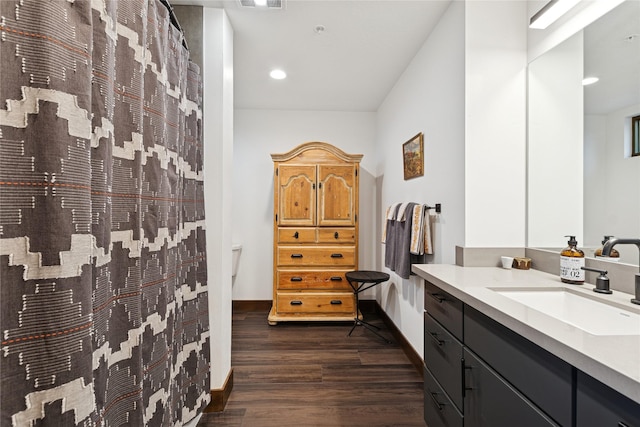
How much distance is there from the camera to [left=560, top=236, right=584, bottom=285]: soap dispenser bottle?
1289 mm

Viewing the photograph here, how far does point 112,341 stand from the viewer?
0.94m

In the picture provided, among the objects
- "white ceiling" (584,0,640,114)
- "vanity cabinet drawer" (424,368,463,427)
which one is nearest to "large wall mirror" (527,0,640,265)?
"white ceiling" (584,0,640,114)

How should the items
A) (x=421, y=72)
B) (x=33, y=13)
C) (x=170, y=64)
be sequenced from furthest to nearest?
(x=421, y=72) → (x=170, y=64) → (x=33, y=13)

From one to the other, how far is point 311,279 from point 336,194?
0.98m

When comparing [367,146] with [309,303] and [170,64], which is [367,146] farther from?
[170,64]

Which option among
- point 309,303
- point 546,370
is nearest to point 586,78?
point 546,370

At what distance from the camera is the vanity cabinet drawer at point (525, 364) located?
28.6 inches

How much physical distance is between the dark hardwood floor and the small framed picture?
5.13 feet

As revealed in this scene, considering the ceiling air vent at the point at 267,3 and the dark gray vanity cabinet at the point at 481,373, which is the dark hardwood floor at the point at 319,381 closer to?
the dark gray vanity cabinet at the point at 481,373

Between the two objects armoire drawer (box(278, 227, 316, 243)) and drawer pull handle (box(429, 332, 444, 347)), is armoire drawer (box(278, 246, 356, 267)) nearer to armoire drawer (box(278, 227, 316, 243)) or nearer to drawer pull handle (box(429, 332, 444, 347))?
armoire drawer (box(278, 227, 316, 243))

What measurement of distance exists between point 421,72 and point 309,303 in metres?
2.47

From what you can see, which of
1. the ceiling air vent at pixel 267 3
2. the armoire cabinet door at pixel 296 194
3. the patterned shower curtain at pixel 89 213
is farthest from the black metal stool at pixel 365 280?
the ceiling air vent at pixel 267 3

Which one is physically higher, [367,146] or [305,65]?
[305,65]

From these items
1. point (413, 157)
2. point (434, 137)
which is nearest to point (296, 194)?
point (413, 157)
